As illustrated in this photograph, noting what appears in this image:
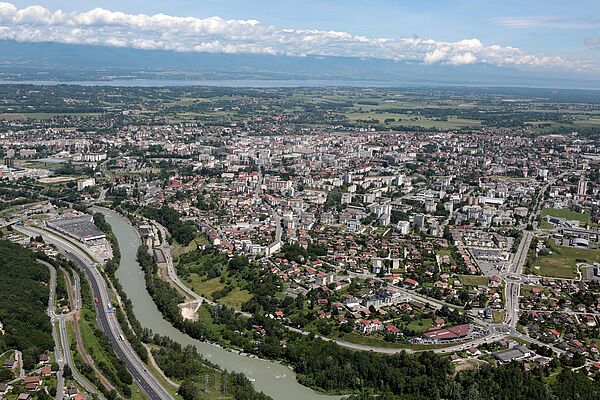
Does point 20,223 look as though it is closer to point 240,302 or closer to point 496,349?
point 240,302

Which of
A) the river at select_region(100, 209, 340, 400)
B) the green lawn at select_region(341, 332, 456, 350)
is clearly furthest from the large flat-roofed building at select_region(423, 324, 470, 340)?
the river at select_region(100, 209, 340, 400)

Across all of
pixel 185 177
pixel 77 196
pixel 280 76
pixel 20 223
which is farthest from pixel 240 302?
pixel 280 76

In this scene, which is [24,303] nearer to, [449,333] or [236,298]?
[236,298]

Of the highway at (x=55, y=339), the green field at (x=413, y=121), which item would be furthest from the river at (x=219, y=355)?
the green field at (x=413, y=121)

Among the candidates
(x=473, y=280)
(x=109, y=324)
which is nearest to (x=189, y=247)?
(x=109, y=324)

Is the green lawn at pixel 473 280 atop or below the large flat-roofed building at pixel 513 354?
atop

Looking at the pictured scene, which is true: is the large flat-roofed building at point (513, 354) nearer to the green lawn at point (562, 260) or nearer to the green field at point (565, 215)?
the green lawn at point (562, 260)
